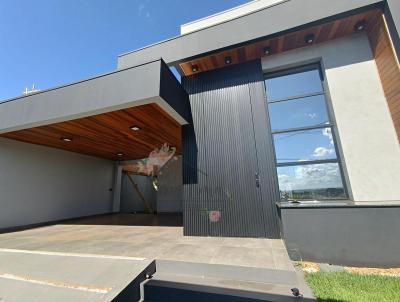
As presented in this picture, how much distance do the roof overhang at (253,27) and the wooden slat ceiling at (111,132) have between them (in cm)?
167

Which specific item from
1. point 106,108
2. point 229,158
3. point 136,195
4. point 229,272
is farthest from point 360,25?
point 136,195

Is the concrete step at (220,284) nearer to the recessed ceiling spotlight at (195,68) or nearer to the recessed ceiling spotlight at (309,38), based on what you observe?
the recessed ceiling spotlight at (195,68)

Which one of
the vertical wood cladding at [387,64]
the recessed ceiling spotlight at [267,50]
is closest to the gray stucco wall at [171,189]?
the recessed ceiling spotlight at [267,50]

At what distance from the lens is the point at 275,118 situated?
4.70m

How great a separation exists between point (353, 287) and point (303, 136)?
2944 millimetres

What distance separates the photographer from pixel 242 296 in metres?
2.07

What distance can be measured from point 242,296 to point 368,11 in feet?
18.2

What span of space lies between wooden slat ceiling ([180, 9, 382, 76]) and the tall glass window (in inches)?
23.8

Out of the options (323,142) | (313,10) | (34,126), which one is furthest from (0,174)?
(313,10)

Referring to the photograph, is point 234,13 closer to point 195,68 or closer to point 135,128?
point 195,68

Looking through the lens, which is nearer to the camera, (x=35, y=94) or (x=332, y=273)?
(x=332, y=273)

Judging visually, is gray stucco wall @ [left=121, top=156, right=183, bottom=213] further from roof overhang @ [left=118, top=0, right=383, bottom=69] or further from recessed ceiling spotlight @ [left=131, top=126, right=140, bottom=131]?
roof overhang @ [left=118, top=0, right=383, bottom=69]

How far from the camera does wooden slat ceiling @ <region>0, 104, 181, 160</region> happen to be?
4.52 m

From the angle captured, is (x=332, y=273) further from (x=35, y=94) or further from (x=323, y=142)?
(x=35, y=94)
